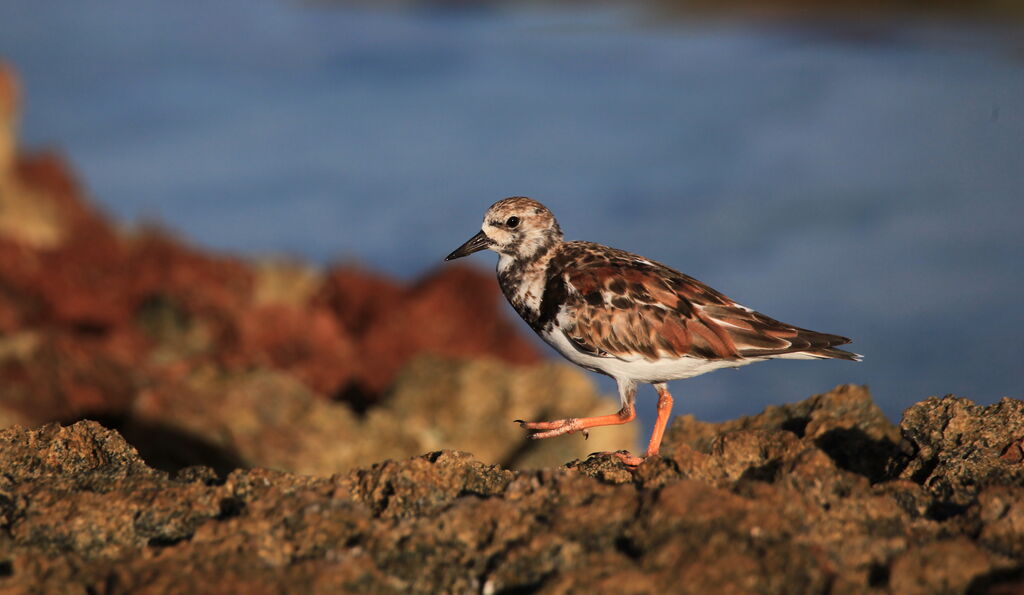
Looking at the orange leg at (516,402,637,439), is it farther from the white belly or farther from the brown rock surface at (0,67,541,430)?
the brown rock surface at (0,67,541,430)

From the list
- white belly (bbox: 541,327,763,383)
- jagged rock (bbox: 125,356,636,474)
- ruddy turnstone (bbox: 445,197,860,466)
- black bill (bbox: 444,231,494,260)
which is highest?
black bill (bbox: 444,231,494,260)

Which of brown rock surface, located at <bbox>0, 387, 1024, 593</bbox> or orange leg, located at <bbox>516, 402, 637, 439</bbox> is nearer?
brown rock surface, located at <bbox>0, 387, 1024, 593</bbox>

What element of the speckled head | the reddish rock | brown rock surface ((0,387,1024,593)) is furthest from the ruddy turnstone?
the reddish rock

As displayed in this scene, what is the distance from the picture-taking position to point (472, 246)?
9.43 meters

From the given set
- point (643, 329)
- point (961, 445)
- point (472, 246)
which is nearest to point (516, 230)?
point (472, 246)

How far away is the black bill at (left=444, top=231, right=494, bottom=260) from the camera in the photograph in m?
9.43

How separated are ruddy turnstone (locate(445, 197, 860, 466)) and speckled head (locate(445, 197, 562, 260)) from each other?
1.23 ft

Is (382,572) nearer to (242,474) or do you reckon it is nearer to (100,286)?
(242,474)

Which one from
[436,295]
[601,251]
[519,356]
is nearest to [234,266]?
[436,295]

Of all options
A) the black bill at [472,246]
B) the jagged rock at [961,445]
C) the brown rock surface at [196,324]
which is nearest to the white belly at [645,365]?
the black bill at [472,246]

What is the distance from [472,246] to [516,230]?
1.48ft

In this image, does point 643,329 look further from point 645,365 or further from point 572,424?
point 572,424

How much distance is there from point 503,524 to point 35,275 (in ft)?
47.6

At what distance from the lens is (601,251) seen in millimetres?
9188
